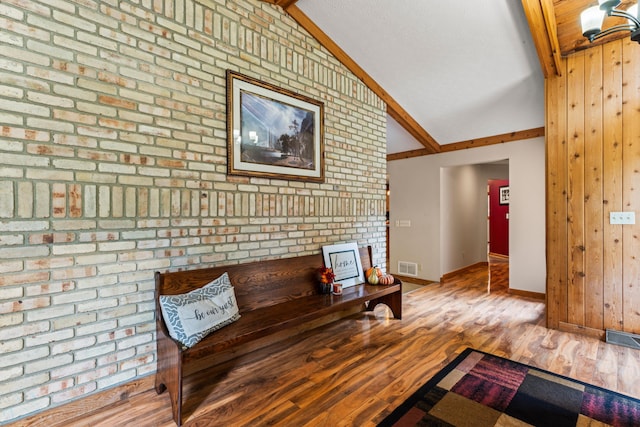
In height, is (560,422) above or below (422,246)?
below

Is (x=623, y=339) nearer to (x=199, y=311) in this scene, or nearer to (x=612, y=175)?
(x=612, y=175)

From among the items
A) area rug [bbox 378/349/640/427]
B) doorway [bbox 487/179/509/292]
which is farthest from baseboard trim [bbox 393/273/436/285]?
doorway [bbox 487/179/509/292]

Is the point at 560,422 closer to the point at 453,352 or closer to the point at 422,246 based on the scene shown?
the point at 453,352

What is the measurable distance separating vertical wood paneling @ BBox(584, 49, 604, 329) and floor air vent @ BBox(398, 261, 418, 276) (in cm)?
271

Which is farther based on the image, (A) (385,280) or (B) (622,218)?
(A) (385,280)

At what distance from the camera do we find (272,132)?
115 inches

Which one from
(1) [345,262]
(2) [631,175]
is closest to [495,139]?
(2) [631,175]

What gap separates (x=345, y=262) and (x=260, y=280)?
1101 millimetres

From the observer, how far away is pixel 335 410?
1913 millimetres

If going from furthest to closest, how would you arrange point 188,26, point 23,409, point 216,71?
point 216,71 → point 188,26 → point 23,409

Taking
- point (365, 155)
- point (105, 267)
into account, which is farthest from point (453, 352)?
point (105, 267)

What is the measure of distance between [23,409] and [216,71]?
2.59 m

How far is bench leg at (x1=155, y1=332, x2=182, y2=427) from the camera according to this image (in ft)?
5.91

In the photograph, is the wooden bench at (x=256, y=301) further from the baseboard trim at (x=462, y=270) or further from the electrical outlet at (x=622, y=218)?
the baseboard trim at (x=462, y=270)
